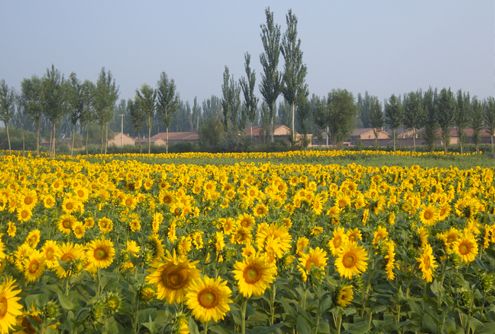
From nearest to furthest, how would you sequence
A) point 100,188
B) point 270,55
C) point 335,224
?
point 335,224 < point 100,188 < point 270,55

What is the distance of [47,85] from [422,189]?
34082 millimetres

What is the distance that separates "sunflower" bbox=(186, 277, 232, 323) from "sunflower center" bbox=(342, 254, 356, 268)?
119cm

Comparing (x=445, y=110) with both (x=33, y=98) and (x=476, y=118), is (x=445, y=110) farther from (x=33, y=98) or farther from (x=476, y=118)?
(x=33, y=98)

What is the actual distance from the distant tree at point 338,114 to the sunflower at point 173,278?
45.5 m

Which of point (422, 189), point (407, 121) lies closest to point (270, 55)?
Answer: point (407, 121)

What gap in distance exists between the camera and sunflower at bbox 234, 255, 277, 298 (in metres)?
2.40

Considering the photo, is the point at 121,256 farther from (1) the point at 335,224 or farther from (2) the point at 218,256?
(1) the point at 335,224

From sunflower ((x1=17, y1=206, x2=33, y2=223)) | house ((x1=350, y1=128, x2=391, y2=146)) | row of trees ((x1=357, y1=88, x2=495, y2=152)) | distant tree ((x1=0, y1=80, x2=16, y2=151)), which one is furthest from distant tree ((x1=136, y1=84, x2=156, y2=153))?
house ((x1=350, y1=128, x2=391, y2=146))

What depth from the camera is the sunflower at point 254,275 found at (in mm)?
2404

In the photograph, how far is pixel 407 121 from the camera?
4934cm

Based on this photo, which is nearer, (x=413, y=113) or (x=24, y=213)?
(x=24, y=213)

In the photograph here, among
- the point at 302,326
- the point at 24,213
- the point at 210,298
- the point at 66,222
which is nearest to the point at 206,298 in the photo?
the point at 210,298

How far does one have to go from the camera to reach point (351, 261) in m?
3.08

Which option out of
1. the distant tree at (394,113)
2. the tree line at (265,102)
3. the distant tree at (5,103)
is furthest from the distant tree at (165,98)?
the distant tree at (394,113)
